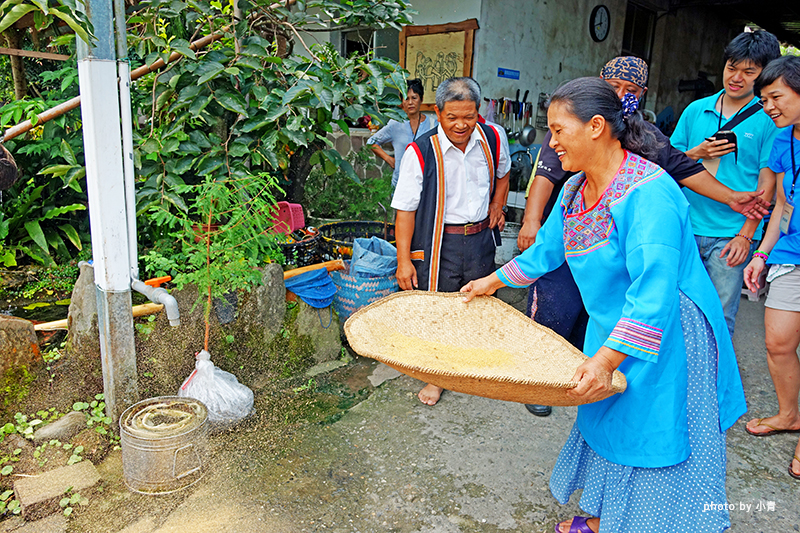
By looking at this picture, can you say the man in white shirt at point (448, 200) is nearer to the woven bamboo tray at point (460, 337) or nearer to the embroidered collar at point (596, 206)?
the woven bamboo tray at point (460, 337)

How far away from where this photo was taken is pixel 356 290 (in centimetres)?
376

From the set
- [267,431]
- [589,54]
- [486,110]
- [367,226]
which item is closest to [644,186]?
[267,431]

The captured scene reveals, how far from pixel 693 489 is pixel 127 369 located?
253 cm

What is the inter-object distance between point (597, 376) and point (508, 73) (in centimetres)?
551

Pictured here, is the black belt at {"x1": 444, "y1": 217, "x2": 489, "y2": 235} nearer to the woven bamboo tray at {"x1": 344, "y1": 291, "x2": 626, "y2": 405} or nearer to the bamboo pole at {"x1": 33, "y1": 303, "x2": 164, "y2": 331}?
the woven bamboo tray at {"x1": 344, "y1": 291, "x2": 626, "y2": 405}

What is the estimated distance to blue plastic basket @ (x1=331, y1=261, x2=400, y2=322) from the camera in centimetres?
374

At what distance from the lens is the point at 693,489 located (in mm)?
1756

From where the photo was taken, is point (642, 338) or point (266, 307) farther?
point (266, 307)

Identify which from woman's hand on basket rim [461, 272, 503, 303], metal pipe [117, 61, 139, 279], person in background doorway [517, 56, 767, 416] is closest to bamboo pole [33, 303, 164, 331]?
metal pipe [117, 61, 139, 279]

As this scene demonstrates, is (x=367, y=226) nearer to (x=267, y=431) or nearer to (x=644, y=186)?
(x=267, y=431)

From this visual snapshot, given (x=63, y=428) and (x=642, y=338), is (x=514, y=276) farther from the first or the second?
(x=63, y=428)

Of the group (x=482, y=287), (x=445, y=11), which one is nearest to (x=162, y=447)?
(x=482, y=287)

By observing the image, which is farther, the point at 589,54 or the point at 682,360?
the point at 589,54

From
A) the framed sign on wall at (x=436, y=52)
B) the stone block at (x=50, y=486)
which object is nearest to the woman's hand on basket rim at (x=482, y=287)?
the stone block at (x=50, y=486)
